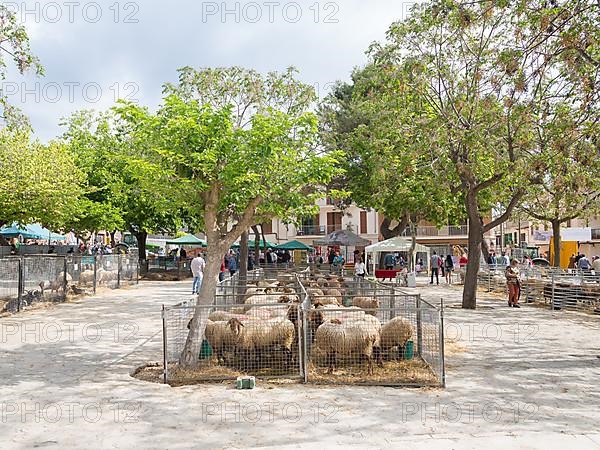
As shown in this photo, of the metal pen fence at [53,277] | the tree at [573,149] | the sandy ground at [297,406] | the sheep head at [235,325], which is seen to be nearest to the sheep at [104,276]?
the metal pen fence at [53,277]

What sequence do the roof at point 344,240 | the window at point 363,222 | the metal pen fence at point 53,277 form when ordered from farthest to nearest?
1. the window at point 363,222
2. the roof at point 344,240
3. the metal pen fence at point 53,277

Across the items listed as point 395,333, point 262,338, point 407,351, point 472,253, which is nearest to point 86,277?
point 472,253

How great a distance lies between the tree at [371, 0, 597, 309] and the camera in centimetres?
1129

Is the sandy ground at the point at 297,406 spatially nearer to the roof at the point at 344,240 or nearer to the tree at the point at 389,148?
the tree at the point at 389,148

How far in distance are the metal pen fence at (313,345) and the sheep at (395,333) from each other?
2 centimetres

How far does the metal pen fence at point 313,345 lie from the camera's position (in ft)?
29.1

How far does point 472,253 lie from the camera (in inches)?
784

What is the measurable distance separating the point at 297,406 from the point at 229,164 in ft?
12.8

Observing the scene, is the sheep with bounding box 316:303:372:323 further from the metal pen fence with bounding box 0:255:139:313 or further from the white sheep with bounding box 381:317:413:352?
the metal pen fence with bounding box 0:255:139:313

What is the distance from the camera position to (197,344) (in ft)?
30.9

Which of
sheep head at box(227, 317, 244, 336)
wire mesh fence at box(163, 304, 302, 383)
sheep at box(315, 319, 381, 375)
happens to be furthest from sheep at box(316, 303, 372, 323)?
sheep head at box(227, 317, 244, 336)

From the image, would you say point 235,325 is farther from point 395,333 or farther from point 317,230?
point 317,230

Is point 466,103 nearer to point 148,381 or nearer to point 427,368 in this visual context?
point 427,368

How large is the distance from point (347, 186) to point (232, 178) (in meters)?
19.8
